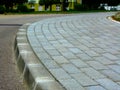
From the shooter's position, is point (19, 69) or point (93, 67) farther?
point (19, 69)

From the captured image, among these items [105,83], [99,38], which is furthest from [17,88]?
[99,38]

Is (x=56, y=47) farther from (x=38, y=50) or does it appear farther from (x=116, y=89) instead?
(x=116, y=89)

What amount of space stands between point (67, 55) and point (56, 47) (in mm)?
1033

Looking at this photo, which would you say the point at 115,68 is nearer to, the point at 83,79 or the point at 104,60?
the point at 104,60

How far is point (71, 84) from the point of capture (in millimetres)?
4816

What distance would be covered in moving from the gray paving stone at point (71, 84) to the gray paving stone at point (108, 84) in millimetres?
394

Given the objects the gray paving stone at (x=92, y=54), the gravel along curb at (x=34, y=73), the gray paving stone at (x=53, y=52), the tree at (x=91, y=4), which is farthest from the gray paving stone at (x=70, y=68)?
the tree at (x=91, y=4)

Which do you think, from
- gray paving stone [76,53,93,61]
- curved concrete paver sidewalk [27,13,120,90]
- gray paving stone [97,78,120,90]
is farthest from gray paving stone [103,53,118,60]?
gray paving stone [97,78,120,90]

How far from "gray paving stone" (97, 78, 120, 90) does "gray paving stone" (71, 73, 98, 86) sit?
12cm

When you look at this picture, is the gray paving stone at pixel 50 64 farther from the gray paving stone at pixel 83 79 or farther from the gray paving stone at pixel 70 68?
the gray paving stone at pixel 83 79

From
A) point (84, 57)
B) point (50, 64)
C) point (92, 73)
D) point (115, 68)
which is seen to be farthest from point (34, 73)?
point (84, 57)

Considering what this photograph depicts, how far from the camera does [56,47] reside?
8.04 m

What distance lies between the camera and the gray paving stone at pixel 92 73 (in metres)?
5.32

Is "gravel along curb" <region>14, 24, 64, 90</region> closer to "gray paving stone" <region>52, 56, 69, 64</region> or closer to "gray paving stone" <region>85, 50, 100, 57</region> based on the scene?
"gray paving stone" <region>52, 56, 69, 64</region>
